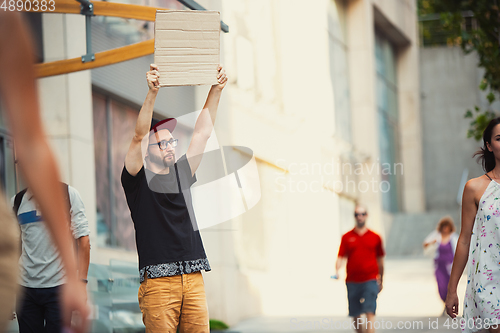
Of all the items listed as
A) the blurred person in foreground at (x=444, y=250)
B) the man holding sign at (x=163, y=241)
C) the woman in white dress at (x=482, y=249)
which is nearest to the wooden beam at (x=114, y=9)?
the man holding sign at (x=163, y=241)

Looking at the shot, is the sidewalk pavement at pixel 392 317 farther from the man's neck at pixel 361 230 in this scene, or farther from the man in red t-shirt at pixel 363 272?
the man's neck at pixel 361 230

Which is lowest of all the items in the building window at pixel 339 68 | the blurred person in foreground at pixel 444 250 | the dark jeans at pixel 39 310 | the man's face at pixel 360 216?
the blurred person in foreground at pixel 444 250

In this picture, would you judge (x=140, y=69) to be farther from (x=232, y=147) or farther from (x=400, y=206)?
(x=400, y=206)

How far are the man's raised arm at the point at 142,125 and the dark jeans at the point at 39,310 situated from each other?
106cm

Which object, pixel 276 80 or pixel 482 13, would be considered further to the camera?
pixel 276 80

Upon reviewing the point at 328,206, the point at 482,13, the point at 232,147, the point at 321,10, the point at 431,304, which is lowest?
the point at 431,304

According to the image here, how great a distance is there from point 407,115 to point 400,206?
401cm

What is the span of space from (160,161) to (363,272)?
4369 millimetres

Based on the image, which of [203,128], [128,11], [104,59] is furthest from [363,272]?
[203,128]

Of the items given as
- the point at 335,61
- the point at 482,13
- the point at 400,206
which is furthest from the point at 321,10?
the point at 400,206

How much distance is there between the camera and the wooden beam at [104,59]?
6.24 metres

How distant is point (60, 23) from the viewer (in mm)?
8477

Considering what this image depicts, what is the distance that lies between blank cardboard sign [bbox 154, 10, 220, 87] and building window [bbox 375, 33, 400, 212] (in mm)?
23078

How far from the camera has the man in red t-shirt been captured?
7953mm
